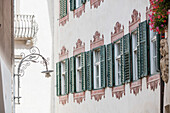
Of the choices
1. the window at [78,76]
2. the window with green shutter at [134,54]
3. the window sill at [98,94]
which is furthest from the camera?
the window at [78,76]

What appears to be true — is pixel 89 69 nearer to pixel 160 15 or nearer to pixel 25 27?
pixel 25 27

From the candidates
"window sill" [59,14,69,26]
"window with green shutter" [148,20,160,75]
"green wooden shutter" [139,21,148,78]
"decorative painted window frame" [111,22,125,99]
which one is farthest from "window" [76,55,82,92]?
"window with green shutter" [148,20,160,75]

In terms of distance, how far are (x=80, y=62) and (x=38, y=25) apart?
9.08ft

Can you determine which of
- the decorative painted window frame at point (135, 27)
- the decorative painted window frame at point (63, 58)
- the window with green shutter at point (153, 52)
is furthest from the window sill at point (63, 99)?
the window with green shutter at point (153, 52)

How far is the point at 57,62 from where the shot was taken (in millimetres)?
27438

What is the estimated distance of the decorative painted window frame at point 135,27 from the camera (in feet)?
56.9

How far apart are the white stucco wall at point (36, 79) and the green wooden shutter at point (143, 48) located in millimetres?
9789

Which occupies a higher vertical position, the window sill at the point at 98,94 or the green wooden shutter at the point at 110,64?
the green wooden shutter at the point at 110,64

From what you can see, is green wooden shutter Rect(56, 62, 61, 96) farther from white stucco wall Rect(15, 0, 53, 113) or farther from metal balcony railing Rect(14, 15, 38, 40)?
metal balcony railing Rect(14, 15, 38, 40)

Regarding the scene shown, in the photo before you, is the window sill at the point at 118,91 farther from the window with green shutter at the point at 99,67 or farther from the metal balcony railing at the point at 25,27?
the metal balcony railing at the point at 25,27

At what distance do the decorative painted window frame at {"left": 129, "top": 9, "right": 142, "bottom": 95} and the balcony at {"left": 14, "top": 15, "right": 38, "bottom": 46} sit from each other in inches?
289

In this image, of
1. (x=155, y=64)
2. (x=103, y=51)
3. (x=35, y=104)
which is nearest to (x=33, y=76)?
(x=35, y=104)

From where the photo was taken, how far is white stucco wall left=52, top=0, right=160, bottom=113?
55.5 ft

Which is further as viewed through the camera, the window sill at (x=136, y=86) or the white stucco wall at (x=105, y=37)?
the window sill at (x=136, y=86)
